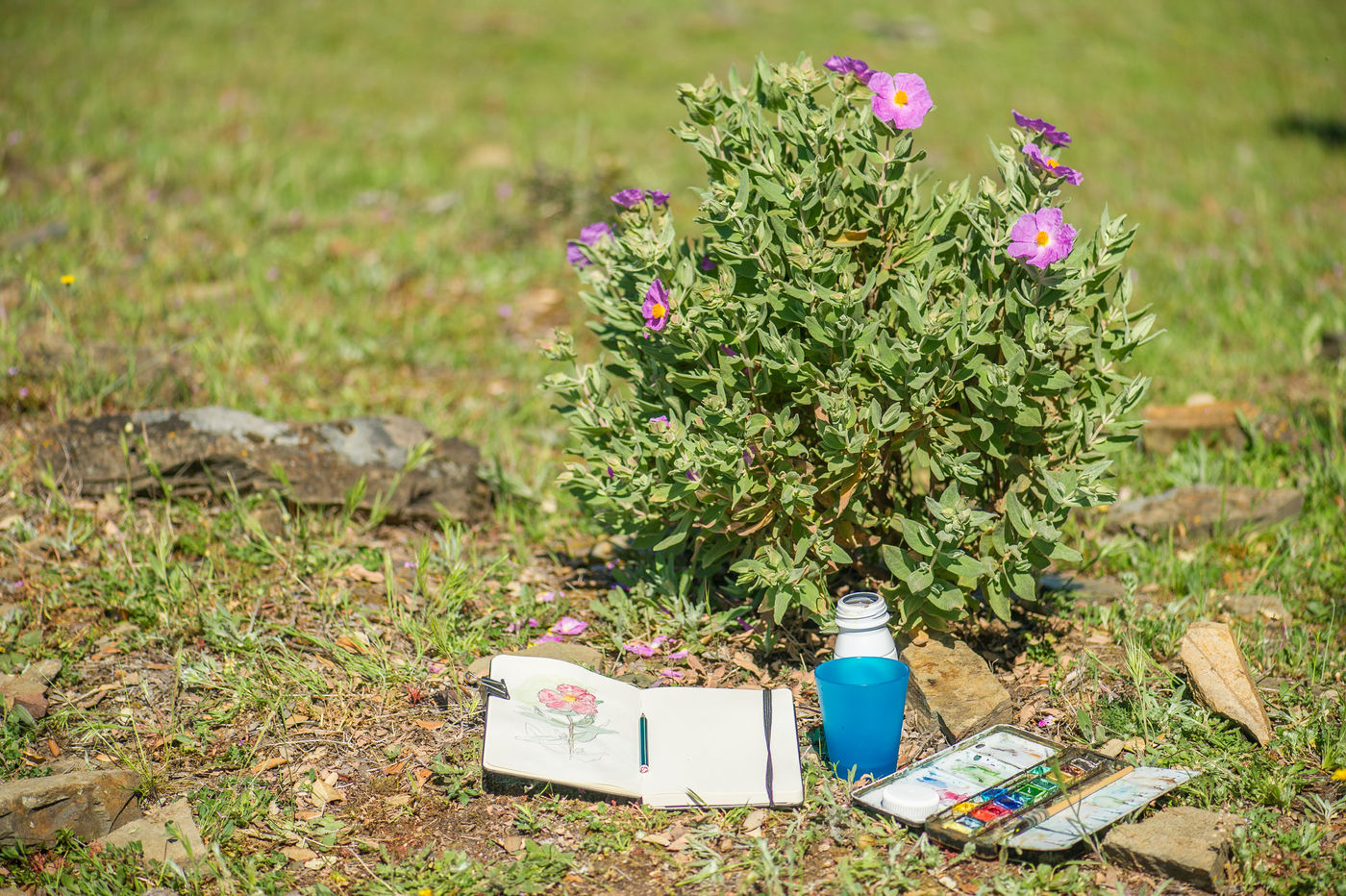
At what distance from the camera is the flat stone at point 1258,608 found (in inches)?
122

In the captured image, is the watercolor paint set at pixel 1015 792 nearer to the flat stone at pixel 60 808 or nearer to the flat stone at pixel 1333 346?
the flat stone at pixel 60 808

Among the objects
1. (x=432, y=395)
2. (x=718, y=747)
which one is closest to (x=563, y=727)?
A: (x=718, y=747)

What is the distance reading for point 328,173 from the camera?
21.7 feet

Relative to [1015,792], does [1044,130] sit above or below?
above

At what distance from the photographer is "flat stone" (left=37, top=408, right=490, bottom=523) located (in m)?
3.49

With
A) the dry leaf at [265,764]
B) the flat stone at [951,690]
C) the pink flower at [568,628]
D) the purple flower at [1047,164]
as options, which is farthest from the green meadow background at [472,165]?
the purple flower at [1047,164]

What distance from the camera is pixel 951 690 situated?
2.59m

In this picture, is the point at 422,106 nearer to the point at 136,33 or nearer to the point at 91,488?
the point at 136,33

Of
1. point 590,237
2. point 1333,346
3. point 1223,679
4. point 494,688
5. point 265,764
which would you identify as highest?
point 590,237

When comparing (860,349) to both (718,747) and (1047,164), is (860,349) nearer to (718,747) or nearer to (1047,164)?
(1047,164)

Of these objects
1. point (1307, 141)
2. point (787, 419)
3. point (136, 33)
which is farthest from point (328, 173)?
point (1307, 141)

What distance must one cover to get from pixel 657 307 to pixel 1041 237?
86cm

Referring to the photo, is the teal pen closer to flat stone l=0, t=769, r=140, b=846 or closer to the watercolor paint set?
the watercolor paint set

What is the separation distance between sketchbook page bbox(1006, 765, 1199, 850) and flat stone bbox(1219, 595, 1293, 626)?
3.11 ft
